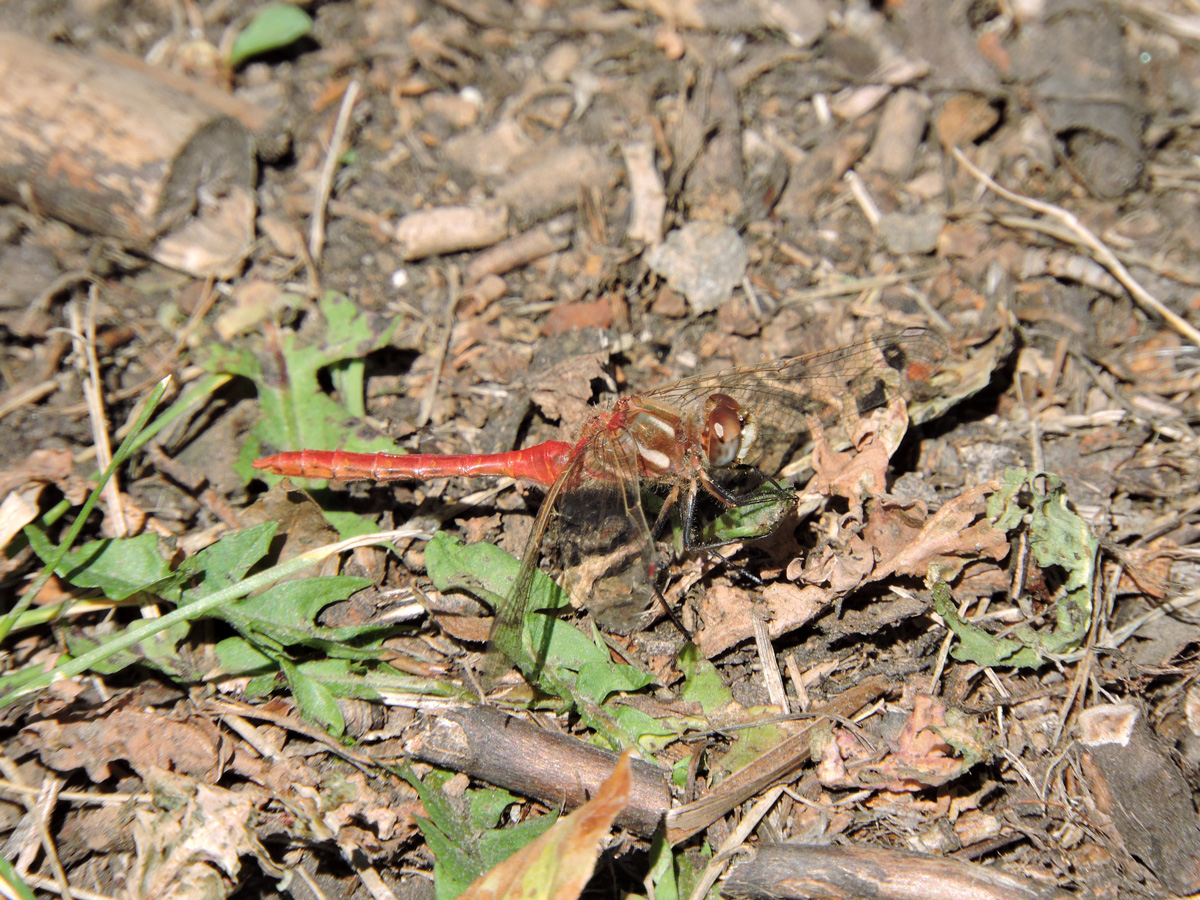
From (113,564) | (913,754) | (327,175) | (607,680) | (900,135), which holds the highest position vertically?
(327,175)

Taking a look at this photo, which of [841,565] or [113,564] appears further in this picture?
[113,564]

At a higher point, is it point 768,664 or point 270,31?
point 270,31

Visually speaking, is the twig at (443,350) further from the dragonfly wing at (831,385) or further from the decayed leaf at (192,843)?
the decayed leaf at (192,843)

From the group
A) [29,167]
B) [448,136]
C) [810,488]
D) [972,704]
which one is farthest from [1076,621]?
[29,167]

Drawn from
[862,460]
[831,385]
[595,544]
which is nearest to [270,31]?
[595,544]

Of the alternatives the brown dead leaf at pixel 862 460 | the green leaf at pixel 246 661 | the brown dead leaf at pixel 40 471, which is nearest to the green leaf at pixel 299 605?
the green leaf at pixel 246 661

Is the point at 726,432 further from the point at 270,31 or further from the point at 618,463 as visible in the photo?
the point at 270,31

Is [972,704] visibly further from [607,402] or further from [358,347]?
[358,347]
